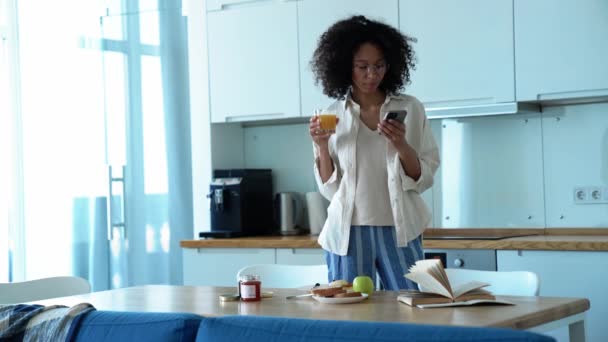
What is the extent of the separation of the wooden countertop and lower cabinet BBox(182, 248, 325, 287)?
0.03 m

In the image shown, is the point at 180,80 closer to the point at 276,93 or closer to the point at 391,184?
the point at 276,93

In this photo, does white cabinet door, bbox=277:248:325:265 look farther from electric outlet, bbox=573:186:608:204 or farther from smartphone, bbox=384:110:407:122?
smartphone, bbox=384:110:407:122

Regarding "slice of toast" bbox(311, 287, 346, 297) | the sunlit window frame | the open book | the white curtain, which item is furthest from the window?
the open book

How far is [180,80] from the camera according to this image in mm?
5730

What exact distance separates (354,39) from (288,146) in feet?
6.68

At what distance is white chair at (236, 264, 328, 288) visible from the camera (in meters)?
3.32

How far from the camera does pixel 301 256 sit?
459cm

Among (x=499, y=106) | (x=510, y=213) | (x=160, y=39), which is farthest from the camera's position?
(x=160, y=39)

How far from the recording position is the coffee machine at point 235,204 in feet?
16.4

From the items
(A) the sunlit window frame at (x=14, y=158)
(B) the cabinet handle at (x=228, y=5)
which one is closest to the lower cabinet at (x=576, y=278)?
(B) the cabinet handle at (x=228, y=5)

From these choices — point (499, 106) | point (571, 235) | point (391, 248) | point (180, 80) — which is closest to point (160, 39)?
point (180, 80)

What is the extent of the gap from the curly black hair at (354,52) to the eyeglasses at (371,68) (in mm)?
56

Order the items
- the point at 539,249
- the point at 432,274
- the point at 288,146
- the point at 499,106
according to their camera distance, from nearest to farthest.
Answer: the point at 432,274
the point at 539,249
the point at 499,106
the point at 288,146

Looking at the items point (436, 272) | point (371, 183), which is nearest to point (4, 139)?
point (371, 183)
